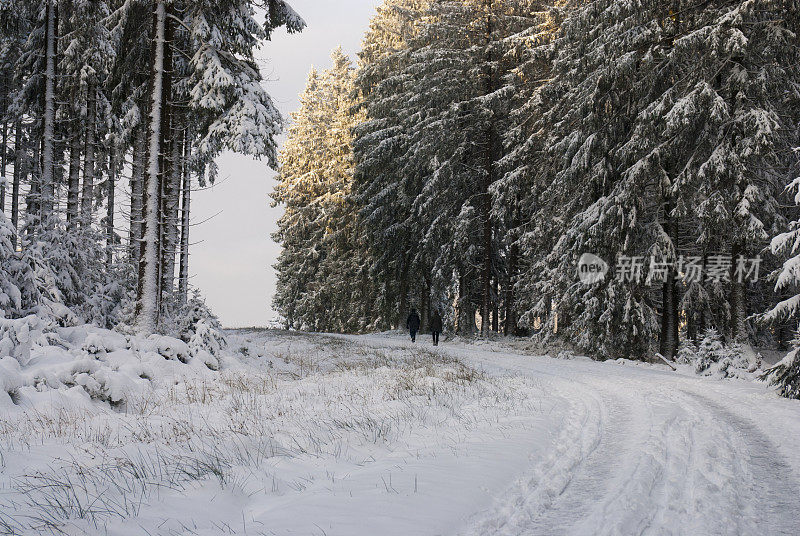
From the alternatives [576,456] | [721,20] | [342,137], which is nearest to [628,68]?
[721,20]

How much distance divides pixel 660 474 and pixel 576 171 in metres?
14.7

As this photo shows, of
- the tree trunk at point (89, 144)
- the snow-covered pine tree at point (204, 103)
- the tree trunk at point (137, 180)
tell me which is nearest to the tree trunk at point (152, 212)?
the snow-covered pine tree at point (204, 103)

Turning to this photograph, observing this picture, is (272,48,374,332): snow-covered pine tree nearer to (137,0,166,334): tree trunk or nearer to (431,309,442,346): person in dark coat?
(431,309,442,346): person in dark coat

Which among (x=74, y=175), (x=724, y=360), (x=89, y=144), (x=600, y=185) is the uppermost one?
(x=89, y=144)

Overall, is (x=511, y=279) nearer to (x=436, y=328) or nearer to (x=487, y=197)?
(x=487, y=197)

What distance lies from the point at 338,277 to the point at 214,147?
69.8 feet

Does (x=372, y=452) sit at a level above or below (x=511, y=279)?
below

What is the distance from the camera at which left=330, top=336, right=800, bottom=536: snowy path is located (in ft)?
11.5

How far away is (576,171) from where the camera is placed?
17.6m

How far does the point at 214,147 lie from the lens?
42.4ft

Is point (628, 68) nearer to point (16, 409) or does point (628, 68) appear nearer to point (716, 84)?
point (716, 84)

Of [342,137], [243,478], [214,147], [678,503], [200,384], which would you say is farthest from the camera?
[342,137]

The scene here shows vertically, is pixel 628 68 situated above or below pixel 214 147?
above

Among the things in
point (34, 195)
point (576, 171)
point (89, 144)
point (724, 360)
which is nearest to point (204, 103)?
point (34, 195)
